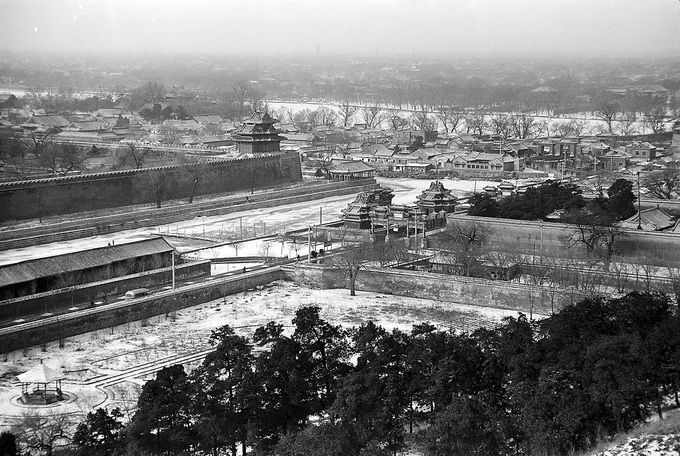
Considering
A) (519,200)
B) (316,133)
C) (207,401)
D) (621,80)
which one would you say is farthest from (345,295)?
(621,80)

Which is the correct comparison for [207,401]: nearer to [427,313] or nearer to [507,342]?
[507,342]

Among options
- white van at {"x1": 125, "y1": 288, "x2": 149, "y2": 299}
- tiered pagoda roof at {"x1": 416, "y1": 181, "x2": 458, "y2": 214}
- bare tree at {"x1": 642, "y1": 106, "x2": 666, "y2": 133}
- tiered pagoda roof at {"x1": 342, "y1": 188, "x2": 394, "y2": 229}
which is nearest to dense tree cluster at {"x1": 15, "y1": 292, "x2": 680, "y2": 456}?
white van at {"x1": 125, "y1": 288, "x2": 149, "y2": 299}

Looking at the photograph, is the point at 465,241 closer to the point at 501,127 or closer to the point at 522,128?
the point at 501,127

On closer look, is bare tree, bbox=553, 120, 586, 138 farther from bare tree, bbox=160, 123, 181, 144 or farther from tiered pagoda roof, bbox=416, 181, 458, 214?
tiered pagoda roof, bbox=416, 181, 458, 214

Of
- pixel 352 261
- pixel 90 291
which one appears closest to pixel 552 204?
pixel 352 261

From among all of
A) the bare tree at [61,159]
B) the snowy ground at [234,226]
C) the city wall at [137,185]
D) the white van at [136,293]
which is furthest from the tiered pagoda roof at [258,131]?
the white van at [136,293]

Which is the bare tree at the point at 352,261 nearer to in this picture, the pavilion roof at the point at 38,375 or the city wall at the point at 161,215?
the pavilion roof at the point at 38,375
